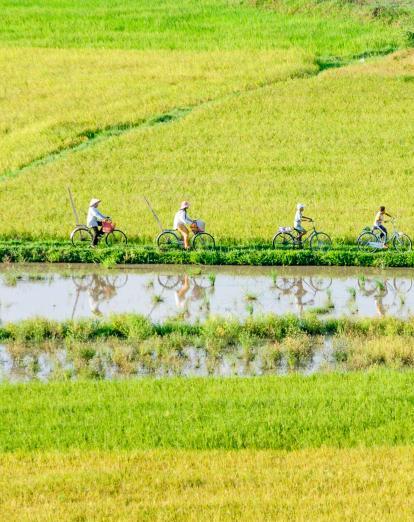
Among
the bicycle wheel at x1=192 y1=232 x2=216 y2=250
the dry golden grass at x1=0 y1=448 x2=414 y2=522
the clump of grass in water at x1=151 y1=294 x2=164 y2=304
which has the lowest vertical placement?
the dry golden grass at x1=0 y1=448 x2=414 y2=522

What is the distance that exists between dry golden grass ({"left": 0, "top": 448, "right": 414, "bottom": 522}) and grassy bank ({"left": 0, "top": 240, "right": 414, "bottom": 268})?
11.9m

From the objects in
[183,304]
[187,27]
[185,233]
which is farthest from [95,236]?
[187,27]

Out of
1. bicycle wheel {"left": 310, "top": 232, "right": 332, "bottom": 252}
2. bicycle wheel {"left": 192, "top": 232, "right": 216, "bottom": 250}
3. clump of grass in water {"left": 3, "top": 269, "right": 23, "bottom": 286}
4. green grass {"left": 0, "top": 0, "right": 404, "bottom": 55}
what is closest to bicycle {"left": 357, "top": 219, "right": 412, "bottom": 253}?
bicycle wheel {"left": 310, "top": 232, "right": 332, "bottom": 252}

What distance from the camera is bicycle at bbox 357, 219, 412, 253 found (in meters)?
27.7

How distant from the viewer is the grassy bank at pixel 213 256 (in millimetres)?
27297

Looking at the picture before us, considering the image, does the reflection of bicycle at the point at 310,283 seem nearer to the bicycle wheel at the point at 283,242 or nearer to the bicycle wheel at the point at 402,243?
the bicycle wheel at the point at 283,242

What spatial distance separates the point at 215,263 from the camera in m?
27.5

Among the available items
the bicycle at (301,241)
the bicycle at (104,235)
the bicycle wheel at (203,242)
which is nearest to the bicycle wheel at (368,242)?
the bicycle at (301,241)

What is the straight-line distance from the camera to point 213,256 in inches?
1082

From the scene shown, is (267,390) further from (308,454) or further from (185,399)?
(308,454)

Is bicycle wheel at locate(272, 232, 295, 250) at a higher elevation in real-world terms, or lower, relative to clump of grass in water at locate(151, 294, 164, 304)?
higher

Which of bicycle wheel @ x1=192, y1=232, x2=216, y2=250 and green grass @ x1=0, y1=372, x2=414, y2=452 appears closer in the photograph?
green grass @ x1=0, y1=372, x2=414, y2=452

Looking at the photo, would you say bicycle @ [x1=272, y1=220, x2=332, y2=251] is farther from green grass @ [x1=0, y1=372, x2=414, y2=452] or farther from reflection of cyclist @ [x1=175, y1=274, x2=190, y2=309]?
green grass @ [x1=0, y1=372, x2=414, y2=452]

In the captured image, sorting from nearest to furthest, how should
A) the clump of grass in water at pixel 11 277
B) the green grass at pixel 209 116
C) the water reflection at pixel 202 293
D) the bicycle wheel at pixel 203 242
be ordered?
the water reflection at pixel 202 293
the clump of grass in water at pixel 11 277
the bicycle wheel at pixel 203 242
the green grass at pixel 209 116
